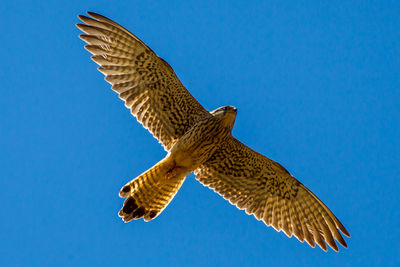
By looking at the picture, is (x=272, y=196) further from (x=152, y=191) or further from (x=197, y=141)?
(x=152, y=191)

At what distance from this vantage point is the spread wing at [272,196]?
1270cm

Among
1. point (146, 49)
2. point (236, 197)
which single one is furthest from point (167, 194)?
point (146, 49)

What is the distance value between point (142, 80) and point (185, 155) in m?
1.58

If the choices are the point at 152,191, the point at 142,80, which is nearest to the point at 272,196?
the point at 152,191

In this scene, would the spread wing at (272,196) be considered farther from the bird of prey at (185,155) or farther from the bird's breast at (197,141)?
the bird's breast at (197,141)

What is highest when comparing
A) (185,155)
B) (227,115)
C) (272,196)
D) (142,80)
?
(272,196)

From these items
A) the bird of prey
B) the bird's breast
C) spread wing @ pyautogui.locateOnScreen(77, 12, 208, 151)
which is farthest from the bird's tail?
spread wing @ pyautogui.locateOnScreen(77, 12, 208, 151)

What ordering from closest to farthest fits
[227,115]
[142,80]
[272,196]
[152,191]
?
[152,191] → [227,115] → [142,80] → [272,196]

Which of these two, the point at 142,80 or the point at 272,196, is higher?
the point at 272,196

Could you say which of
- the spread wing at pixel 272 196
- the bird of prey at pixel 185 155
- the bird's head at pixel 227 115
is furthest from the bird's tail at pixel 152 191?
the bird's head at pixel 227 115

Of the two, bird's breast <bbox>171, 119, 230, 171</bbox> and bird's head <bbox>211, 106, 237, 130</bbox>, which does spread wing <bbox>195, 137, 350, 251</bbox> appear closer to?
bird's breast <bbox>171, 119, 230, 171</bbox>

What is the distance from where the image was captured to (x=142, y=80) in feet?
40.2

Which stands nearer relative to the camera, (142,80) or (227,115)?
(227,115)

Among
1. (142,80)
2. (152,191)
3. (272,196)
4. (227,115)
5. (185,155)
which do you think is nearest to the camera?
(152,191)
